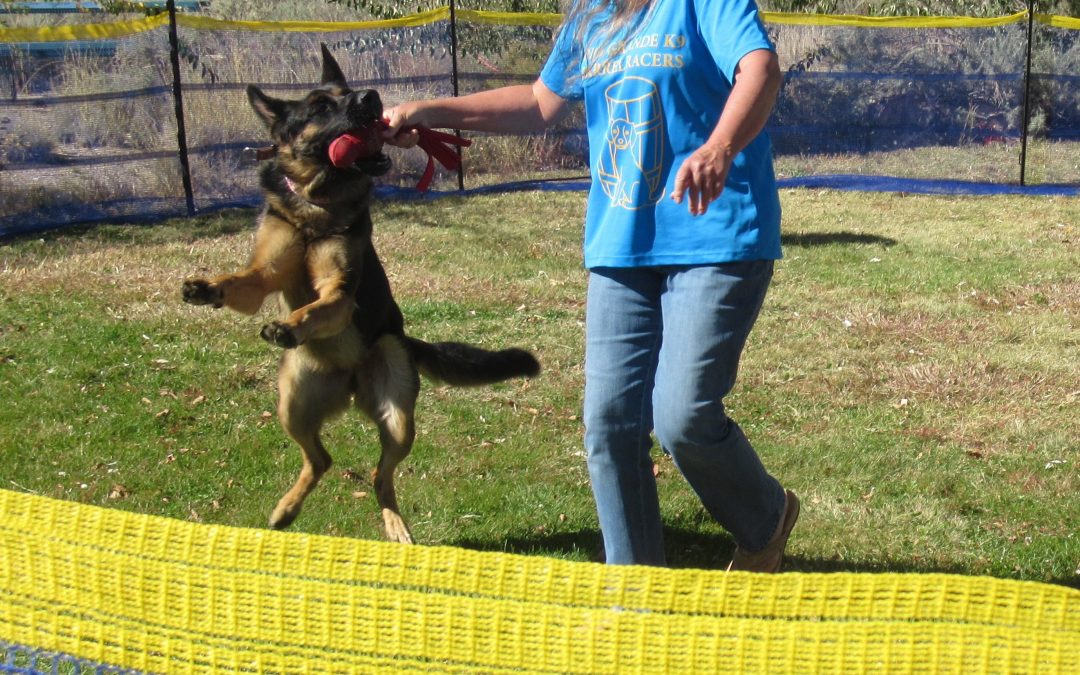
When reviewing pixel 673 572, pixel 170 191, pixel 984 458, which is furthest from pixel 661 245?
pixel 170 191

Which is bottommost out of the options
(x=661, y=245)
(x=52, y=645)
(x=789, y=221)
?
(x=789, y=221)

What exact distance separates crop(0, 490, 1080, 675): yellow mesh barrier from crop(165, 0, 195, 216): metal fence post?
10576 millimetres

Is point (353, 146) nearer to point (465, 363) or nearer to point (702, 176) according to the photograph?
point (465, 363)

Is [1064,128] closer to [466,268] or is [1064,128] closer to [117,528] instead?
[466,268]

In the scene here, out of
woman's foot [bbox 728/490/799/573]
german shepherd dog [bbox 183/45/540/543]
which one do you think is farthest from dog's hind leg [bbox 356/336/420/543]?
woman's foot [bbox 728/490/799/573]

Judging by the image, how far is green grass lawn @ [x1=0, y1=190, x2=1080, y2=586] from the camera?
4.65 m

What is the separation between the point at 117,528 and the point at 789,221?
34.3 feet

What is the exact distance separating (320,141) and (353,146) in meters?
0.25

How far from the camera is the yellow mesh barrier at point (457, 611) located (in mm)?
2066

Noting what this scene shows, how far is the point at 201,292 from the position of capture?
12.4 feet

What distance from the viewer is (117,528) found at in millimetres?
2391

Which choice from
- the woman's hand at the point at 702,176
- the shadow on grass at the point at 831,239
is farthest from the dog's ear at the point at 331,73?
the shadow on grass at the point at 831,239

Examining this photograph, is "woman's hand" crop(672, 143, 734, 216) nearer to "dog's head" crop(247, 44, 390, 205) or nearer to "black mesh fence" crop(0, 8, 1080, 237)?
"dog's head" crop(247, 44, 390, 205)

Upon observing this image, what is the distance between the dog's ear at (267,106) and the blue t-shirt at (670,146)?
1.70 m
